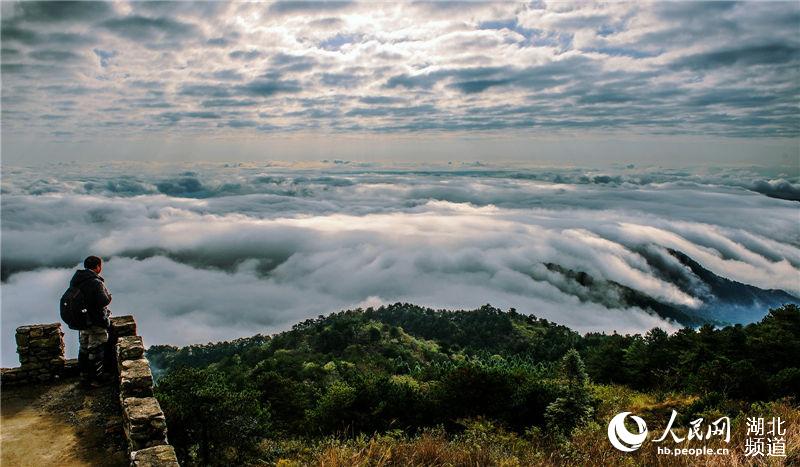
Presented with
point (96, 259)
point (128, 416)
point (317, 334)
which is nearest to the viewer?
point (128, 416)

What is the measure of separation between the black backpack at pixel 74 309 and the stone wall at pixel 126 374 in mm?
881

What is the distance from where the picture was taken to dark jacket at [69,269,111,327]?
9656 mm

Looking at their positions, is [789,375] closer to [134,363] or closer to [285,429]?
[134,363]

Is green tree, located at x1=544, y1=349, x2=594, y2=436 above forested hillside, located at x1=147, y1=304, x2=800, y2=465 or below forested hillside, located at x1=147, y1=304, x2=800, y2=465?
above

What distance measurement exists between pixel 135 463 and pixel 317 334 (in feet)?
304

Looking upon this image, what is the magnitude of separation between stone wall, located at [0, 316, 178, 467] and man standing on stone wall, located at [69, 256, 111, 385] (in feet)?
1.14

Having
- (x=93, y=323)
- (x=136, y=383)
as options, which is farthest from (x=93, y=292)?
(x=136, y=383)

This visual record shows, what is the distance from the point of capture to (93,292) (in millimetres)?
9711

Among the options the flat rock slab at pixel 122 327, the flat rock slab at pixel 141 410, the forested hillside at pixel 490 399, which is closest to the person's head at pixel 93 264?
the flat rock slab at pixel 122 327

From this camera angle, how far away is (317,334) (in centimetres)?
9594

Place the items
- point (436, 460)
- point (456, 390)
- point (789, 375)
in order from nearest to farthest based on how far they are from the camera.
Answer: point (436, 460), point (789, 375), point (456, 390)

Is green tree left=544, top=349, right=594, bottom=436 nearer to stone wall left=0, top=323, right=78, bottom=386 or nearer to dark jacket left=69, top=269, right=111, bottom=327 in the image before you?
dark jacket left=69, top=269, right=111, bottom=327

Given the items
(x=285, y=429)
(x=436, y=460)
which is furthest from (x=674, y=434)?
(x=285, y=429)

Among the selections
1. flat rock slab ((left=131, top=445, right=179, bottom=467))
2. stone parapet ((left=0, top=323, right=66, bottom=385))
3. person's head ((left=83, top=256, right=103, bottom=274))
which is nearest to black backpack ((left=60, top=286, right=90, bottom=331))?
person's head ((left=83, top=256, right=103, bottom=274))
